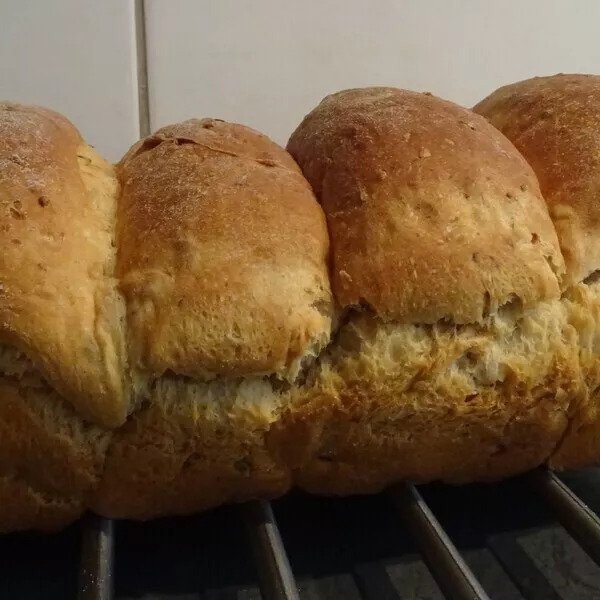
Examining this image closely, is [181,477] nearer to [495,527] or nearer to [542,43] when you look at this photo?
[495,527]

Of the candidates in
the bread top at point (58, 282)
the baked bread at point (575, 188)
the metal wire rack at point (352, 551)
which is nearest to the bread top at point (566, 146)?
the baked bread at point (575, 188)

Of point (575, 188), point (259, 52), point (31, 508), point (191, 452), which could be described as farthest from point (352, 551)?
point (259, 52)

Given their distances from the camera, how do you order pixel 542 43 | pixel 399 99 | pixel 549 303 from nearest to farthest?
1. pixel 549 303
2. pixel 399 99
3. pixel 542 43

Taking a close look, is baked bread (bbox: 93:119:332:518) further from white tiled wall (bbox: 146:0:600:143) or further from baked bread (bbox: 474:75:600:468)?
white tiled wall (bbox: 146:0:600:143)

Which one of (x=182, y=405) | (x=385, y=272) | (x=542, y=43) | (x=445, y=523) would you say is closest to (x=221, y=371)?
(x=182, y=405)

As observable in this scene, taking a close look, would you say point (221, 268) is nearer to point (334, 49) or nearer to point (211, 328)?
point (211, 328)

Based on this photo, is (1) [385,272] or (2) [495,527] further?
(2) [495,527]

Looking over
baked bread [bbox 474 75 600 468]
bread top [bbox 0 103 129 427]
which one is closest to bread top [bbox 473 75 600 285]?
baked bread [bbox 474 75 600 468]
